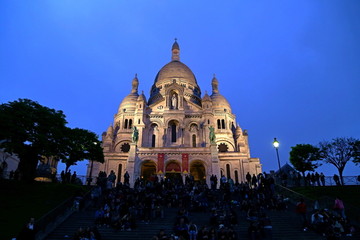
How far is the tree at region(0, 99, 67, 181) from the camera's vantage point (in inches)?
846

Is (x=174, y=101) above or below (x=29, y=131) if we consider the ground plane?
above

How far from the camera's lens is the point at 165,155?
37094mm

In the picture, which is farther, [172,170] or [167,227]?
[172,170]

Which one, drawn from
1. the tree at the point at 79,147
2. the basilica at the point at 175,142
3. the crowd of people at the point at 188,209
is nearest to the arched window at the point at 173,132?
the basilica at the point at 175,142

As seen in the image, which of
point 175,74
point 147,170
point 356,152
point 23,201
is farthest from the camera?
point 175,74

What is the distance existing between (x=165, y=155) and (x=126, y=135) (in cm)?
1360

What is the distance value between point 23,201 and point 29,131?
6911mm

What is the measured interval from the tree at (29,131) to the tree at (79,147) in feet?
2.97

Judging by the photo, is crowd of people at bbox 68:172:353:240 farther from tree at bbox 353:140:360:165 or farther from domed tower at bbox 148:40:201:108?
domed tower at bbox 148:40:201:108

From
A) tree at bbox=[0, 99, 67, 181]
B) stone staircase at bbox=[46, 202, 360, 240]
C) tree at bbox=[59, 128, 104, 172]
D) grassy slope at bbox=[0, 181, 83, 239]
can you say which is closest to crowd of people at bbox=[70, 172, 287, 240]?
stone staircase at bbox=[46, 202, 360, 240]

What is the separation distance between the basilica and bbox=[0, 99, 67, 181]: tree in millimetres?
13152

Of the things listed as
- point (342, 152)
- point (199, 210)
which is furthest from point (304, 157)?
point (199, 210)

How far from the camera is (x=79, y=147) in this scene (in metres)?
27.5

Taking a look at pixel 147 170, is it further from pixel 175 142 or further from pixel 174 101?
pixel 174 101
